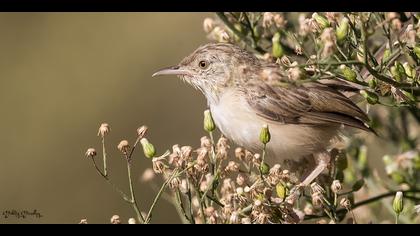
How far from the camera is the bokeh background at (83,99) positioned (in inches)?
372

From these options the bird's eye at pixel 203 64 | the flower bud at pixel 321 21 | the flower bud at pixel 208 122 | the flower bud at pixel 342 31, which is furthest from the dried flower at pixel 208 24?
the flower bud at pixel 342 31

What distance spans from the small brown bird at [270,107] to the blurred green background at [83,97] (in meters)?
3.94

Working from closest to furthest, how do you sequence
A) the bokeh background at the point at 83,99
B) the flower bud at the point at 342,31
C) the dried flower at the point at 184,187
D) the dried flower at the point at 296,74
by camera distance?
the dried flower at the point at 296,74 → the flower bud at the point at 342,31 → the dried flower at the point at 184,187 → the bokeh background at the point at 83,99

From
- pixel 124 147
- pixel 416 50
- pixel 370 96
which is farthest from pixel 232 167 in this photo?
pixel 416 50

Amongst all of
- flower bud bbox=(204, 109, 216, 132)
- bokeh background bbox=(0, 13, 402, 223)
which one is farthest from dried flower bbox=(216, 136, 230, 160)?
bokeh background bbox=(0, 13, 402, 223)

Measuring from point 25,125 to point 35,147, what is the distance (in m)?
0.30

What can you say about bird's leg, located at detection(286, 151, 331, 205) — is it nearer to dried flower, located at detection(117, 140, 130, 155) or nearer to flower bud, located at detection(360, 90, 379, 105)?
flower bud, located at detection(360, 90, 379, 105)

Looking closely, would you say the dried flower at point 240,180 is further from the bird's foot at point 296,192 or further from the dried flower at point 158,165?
the dried flower at point 158,165

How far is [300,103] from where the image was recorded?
5348 mm

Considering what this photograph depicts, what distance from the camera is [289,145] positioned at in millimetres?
5324

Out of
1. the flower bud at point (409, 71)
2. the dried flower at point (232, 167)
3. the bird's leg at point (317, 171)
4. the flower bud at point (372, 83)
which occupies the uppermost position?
the flower bud at point (409, 71)
